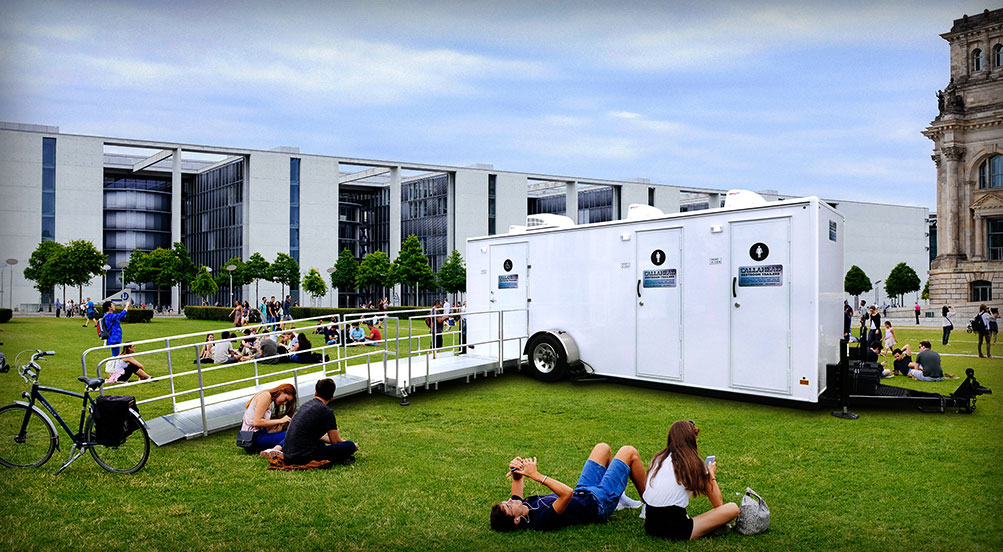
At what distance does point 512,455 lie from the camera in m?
8.14

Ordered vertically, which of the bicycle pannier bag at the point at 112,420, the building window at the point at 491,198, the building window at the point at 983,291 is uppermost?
the building window at the point at 491,198

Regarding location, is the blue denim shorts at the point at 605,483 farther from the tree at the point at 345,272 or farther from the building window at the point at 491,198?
the building window at the point at 491,198

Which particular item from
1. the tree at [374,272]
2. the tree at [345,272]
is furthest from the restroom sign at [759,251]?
the tree at [345,272]

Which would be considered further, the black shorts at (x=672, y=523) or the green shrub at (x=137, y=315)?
the green shrub at (x=137, y=315)

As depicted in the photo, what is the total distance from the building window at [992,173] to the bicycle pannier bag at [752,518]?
284cm

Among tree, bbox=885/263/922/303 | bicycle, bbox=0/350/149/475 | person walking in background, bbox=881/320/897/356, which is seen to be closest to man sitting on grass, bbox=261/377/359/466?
bicycle, bbox=0/350/149/475

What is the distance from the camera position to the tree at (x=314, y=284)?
65625mm

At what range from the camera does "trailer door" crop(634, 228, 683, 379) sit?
1153 centimetres

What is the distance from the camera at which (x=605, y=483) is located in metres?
5.64

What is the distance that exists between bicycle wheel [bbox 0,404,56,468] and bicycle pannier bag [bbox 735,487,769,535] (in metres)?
6.63

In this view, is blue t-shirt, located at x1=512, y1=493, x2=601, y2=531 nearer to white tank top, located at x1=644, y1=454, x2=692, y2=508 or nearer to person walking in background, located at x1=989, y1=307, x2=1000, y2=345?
white tank top, located at x1=644, y1=454, x2=692, y2=508

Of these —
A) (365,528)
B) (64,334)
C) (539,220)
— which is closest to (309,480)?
(365,528)

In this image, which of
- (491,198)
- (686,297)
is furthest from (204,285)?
(686,297)

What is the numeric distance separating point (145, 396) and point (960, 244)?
1249cm
